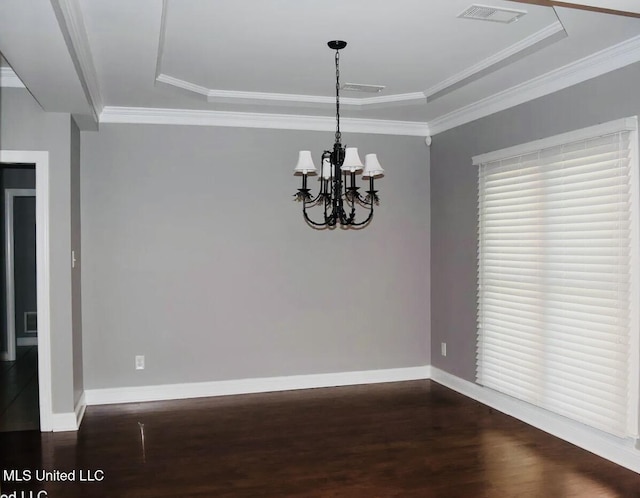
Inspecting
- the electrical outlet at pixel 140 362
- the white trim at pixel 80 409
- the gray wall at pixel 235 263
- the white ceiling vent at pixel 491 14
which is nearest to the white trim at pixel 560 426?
the gray wall at pixel 235 263

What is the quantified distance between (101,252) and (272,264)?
1505 millimetres

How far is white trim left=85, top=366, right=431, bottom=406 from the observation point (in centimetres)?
486

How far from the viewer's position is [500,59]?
12.5 ft

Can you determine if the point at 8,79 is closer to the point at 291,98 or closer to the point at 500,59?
the point at 291,98

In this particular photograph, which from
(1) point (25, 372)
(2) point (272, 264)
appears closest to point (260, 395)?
(2) point (272, 264)

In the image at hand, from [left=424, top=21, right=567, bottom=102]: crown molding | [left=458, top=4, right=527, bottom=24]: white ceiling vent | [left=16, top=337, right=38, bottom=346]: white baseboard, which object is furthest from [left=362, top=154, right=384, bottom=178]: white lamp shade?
[left=16, top=337, right=38, bottom=346]: white baseboard

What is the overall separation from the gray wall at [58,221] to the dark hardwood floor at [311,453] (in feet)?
1.43

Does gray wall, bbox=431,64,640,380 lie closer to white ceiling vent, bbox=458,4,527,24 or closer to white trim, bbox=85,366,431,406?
white trim, bbox=85,366,431,406

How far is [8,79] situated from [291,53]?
2.07 meters

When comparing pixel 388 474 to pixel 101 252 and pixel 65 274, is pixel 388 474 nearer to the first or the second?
pixel 65 274

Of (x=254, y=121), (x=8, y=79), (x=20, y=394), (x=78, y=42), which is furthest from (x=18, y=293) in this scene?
(x=78, y=42)

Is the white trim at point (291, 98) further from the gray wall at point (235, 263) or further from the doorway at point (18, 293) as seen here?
the doorway at point (18, 293)

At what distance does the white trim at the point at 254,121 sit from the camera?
4.84m

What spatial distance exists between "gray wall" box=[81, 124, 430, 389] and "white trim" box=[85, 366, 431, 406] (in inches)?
2.5
